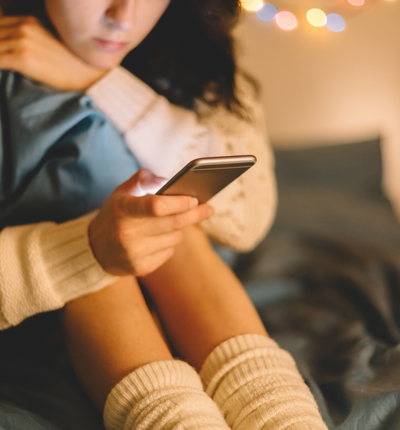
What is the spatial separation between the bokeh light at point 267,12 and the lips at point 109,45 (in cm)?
87

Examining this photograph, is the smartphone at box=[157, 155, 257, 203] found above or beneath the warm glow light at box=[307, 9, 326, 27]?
above

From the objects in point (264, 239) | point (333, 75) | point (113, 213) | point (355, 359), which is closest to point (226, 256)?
point (264, 239)

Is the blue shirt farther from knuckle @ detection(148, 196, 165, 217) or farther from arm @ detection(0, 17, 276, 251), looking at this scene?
knuckle @ detection(148, 196, 165, 217)

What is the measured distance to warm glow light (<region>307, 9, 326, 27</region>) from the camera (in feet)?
4.42

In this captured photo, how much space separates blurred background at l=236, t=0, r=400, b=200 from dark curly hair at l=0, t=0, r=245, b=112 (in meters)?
0.67

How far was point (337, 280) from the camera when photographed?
842 mm

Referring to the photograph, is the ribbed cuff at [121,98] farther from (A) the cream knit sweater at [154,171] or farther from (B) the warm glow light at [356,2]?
(B) the warm glow light at [356,2]

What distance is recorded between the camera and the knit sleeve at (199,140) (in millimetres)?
629

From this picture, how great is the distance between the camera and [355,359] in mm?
624

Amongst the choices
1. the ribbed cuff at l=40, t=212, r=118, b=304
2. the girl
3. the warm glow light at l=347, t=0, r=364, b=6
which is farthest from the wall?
the ribbed cuff at l=40, t=212, r=118, b=304

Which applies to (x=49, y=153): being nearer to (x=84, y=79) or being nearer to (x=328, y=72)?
(x=84, y=79)

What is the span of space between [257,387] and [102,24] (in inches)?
20.5

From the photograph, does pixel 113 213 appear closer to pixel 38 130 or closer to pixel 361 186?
pixel 38 130

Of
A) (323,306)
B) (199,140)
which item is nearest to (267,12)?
(199,140)
